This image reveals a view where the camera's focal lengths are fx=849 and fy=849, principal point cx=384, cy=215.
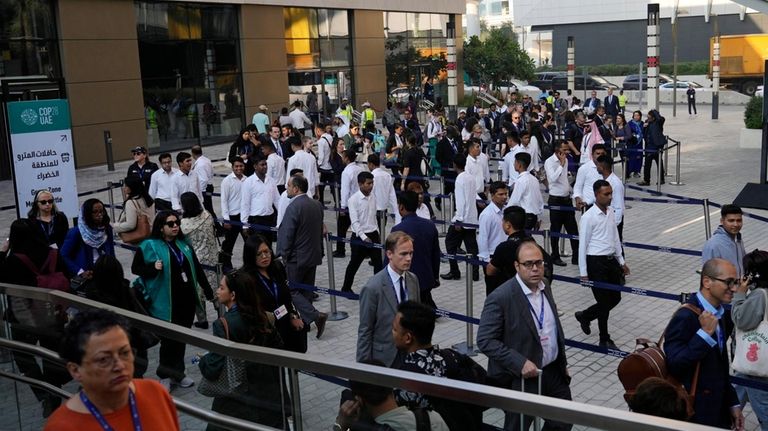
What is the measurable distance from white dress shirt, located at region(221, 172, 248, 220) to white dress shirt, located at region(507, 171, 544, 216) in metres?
4.16

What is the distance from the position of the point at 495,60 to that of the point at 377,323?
45433 mm

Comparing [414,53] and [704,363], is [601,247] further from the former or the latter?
[414,53]

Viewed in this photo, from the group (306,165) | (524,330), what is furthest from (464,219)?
(524,330)

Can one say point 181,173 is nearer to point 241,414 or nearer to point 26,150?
point 26,150

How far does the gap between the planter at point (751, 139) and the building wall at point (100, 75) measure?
19.1m

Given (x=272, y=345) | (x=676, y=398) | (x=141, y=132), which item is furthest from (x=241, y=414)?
(x=141, y=132)

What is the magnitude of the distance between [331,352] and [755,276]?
4.59 metres

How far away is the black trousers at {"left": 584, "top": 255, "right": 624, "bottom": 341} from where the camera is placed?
351 inches

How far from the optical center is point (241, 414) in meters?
4.90

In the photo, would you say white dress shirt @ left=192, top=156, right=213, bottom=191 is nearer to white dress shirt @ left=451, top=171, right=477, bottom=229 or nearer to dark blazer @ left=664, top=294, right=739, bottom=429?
white dress shirt @ left=451, top=171, right=477, bottom=229

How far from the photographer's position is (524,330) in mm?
5656

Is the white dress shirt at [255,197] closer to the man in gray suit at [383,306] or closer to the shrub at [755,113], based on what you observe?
the man in gray suit at [383,306]

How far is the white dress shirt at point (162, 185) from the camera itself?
13.8 m

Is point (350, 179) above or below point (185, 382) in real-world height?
above
